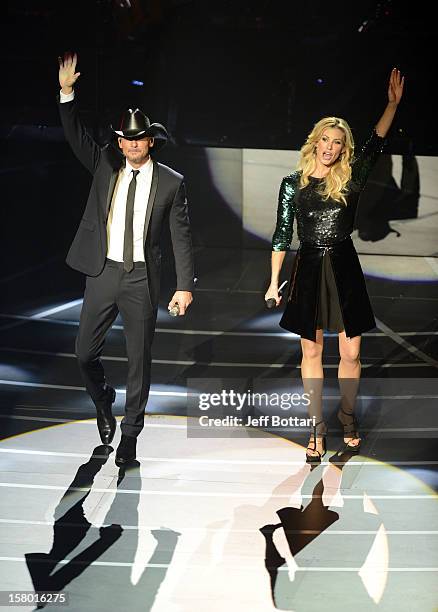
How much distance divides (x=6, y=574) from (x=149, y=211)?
1731mm

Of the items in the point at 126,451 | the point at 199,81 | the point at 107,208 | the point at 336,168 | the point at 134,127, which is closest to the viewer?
the point at 134,127

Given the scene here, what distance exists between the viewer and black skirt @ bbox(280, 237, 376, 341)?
4633mm

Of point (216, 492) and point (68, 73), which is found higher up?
point (68, 73)

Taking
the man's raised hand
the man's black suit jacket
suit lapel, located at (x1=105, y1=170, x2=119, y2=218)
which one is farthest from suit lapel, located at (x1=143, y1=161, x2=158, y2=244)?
the man's raised hand

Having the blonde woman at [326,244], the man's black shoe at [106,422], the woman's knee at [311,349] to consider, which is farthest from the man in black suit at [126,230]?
the woman's knee at [311,349]

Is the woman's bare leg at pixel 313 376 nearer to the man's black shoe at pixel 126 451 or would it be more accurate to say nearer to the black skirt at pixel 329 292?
the black skirt at pixel 329 292

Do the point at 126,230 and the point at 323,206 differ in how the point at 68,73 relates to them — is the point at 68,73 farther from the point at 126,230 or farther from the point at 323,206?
the point at 323,206

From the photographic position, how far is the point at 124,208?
4.43 meters

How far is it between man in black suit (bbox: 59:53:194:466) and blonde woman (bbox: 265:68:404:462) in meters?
0.54

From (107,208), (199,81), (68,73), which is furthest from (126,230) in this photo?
(199,81)

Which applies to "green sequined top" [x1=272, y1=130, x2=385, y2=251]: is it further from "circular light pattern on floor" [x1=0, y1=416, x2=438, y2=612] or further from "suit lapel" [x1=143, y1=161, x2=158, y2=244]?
"circular light pattern on floor" [x1=0, y1=416, x2=438, y2=612]

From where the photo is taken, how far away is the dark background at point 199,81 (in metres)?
9.62

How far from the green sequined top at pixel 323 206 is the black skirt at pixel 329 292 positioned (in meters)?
0.07

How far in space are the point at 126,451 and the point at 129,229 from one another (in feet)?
3.58
